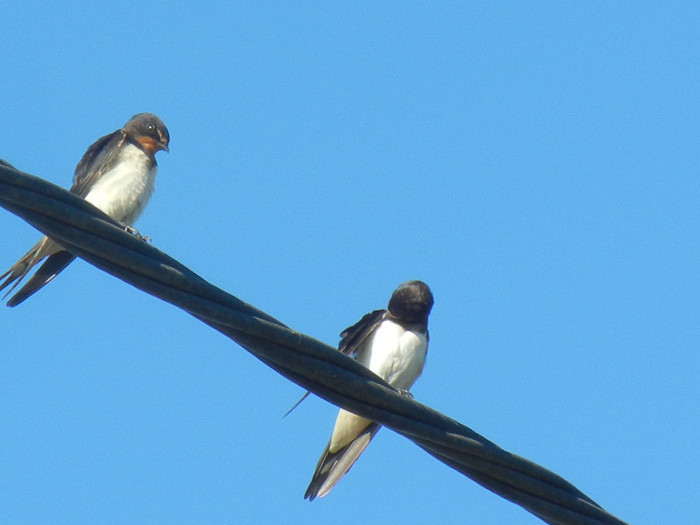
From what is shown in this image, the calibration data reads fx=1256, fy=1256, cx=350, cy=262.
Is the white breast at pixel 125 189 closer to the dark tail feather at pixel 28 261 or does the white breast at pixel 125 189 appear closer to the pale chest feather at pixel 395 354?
the dark tail feather at pixel 28 261

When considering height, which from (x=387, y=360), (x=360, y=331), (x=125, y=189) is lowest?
(x=125, y=189)

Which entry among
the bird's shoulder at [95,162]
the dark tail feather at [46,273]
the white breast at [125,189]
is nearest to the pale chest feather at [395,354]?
the white breast at [125,189]

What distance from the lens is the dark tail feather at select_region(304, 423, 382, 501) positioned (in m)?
7.02

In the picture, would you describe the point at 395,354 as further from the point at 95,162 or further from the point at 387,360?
the point at 95,162

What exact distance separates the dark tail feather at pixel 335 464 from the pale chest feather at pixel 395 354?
1.11 ft

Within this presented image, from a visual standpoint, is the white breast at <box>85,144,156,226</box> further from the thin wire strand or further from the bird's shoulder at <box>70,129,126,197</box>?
the thin wire strand

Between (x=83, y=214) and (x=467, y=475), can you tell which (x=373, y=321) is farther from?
(x=83, y=214)

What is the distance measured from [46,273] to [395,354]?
2246 millimetres

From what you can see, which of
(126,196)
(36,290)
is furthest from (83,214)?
(126,196)

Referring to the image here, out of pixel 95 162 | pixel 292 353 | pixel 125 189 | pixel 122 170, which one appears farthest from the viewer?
pixel 95 162

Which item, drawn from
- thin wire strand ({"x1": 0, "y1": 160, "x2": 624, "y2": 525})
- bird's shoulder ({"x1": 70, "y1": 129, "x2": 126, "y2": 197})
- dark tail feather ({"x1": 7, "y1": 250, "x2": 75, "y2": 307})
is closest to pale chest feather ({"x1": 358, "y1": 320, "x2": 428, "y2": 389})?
bird's shoulder ({"x1": 70, "y1": 129, "x2": 126, "y2": 197})

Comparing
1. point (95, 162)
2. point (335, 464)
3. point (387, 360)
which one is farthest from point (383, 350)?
point (95, 162)

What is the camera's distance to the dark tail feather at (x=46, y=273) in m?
5.75

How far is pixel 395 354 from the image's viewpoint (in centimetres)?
733
